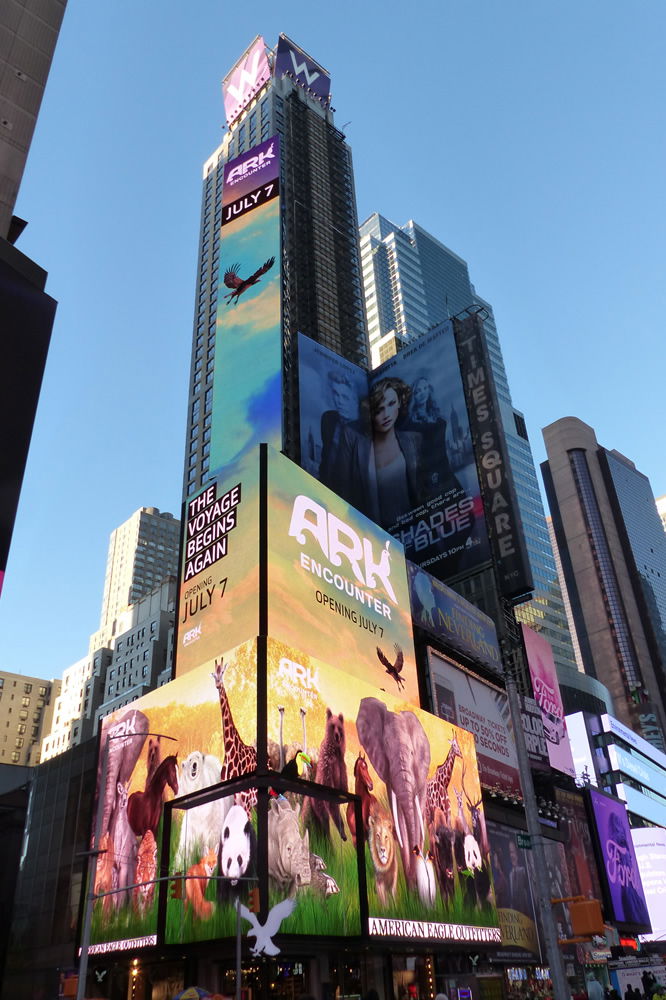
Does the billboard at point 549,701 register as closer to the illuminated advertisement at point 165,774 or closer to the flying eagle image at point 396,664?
the flying eagle image at point 396,664

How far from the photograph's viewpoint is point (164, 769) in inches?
1414

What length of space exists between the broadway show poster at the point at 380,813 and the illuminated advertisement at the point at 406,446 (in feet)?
60.5

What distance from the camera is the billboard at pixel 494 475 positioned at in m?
56.8

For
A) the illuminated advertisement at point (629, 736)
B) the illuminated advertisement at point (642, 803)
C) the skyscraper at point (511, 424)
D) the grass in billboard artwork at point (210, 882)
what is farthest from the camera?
the skyscraper at point (511, 424)

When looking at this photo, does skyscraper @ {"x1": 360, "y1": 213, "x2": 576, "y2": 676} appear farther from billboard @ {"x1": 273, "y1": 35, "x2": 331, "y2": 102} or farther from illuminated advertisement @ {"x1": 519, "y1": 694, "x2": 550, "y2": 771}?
billboard @ {"x1": 273, "y1": 35, "x2": 331, "y2": 102}

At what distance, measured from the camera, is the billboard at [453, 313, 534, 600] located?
186 ft

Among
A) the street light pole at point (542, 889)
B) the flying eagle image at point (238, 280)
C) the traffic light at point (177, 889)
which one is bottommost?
the street light pole at point (542, 889)

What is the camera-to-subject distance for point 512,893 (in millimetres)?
49438

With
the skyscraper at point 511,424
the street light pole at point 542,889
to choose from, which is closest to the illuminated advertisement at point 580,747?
the skyscraper at point 511,424

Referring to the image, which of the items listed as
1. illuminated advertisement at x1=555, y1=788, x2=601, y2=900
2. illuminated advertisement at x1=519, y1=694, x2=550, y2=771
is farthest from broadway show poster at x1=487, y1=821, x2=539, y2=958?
illuminated advertisement at x1=555, y1=788, x2=601, y2=900

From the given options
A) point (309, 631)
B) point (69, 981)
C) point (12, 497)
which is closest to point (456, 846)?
point (309, 631)

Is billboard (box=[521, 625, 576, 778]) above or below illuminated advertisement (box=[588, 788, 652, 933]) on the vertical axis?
above

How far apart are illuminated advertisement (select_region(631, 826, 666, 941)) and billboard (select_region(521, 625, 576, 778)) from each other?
21876 mm

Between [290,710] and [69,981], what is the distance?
1309 centimetres
